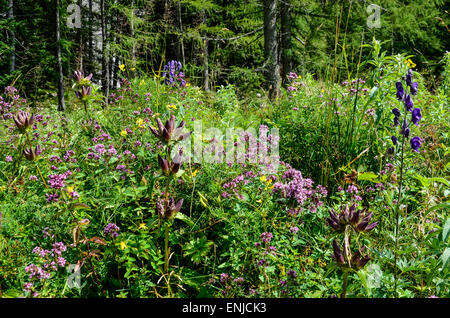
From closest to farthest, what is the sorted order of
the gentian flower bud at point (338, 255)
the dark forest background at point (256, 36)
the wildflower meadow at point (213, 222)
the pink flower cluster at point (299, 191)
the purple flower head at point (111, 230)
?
the gentian flower bud at point (338, 255)
the wildflower meadow at point (213, 222)
the purple flower head at point (111, 230)
the pink flower cluster at point (299, 191)
the dark forest background at point (256, 36)

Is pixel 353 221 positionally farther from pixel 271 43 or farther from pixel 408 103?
pixel 271 43

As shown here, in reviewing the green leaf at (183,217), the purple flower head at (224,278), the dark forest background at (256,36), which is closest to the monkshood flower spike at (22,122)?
the green leaf at (183,217)

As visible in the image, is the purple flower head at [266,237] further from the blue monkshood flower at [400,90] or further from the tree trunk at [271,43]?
the tree trunk at [271,43]

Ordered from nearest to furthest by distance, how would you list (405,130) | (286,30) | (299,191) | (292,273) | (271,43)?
(292,273), (405,130), (299,191), (271,43), (286,30)

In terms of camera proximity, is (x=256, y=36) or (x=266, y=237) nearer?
(x=266, y=237)

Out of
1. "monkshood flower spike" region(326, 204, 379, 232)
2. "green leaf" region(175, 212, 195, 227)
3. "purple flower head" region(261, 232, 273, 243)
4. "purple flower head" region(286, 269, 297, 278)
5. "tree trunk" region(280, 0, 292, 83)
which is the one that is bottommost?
"purple flower head" region(286, 269, 297, 278)

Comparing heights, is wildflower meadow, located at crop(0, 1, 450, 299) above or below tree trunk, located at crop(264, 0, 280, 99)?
below

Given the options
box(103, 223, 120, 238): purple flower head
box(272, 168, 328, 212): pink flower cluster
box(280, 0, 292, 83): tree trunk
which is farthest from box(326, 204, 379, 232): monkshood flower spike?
box(280, 0, 292, 83): tree trunk

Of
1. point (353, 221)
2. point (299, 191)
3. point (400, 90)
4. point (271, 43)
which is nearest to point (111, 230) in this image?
point (299, 191)

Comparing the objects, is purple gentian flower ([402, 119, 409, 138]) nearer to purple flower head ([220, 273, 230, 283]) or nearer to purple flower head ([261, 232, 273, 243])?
purple flower head ([261, 232, 273, 243])

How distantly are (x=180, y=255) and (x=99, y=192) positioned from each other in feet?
2.20

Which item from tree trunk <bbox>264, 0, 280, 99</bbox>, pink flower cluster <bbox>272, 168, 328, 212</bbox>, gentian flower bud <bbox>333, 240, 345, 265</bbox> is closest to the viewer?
gentian flower bud <bbox>333, 240, 345, 265</bbox>

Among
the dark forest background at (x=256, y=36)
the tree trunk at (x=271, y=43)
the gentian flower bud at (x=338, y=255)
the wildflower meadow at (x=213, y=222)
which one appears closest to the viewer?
the gentian flower bud at (x=338, y=255)
